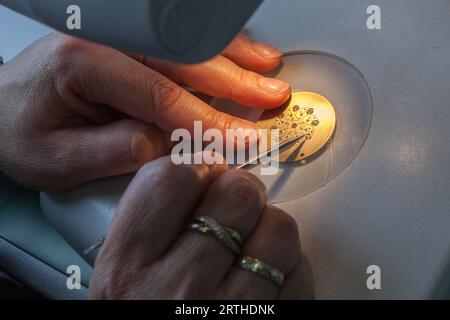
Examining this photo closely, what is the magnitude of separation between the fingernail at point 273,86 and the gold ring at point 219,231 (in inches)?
9.8

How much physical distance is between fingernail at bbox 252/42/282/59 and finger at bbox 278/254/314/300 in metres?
0.34

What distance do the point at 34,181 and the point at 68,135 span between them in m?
0.09

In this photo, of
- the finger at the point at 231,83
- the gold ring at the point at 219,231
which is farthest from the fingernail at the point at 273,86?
the gold ring at the point at 219,231

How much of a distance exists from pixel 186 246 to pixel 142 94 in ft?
0.78

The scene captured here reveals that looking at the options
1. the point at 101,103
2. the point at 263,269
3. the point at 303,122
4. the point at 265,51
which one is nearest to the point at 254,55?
the point at 265,51

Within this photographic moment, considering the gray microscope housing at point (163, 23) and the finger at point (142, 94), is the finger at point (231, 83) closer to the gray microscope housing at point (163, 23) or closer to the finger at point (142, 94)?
the finger at point (142, 94)

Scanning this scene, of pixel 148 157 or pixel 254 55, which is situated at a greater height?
pixel 254 55

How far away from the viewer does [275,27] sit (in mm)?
797

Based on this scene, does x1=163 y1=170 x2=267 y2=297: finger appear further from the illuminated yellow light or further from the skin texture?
the illuminated yellow light

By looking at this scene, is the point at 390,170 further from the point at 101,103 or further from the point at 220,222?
the point at 101,103

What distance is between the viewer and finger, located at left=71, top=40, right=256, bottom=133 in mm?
671

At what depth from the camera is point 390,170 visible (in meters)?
0.61

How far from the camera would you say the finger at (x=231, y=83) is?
0.71 meters
